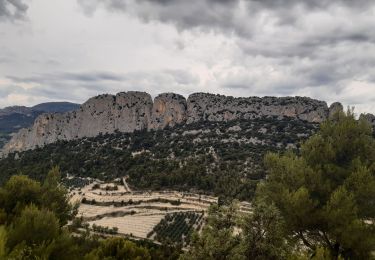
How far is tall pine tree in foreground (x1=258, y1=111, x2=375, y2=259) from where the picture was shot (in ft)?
57.8

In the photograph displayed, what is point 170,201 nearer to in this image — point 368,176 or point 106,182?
point 106,182

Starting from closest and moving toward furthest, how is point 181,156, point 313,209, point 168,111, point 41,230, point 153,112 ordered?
point 41,230 < point 313,209 < point 181,156 < point 168,111 < point 153,112

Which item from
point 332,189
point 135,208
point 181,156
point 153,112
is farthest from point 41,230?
point 153,112

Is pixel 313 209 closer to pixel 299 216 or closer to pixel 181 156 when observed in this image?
pixel 299 216

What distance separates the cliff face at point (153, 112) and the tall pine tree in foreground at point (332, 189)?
127118 millimetres

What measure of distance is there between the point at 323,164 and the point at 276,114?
132m

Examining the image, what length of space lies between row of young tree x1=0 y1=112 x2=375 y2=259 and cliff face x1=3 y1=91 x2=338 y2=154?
12735cm

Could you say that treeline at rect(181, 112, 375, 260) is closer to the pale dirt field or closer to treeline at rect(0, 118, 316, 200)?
the pale dirt field

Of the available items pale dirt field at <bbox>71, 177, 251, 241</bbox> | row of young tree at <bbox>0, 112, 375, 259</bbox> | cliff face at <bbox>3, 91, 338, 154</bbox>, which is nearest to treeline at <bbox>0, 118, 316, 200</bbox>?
pale dirt field at <bbox>71, 177, 251, 241</bbox>

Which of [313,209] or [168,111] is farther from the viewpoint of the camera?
[168,111]

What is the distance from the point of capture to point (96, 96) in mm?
174875

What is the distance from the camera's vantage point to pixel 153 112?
163 metres

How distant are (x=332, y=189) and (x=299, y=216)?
2.12m

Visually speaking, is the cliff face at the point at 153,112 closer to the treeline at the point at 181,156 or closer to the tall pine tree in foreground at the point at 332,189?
the treeline at the point at 181,156
